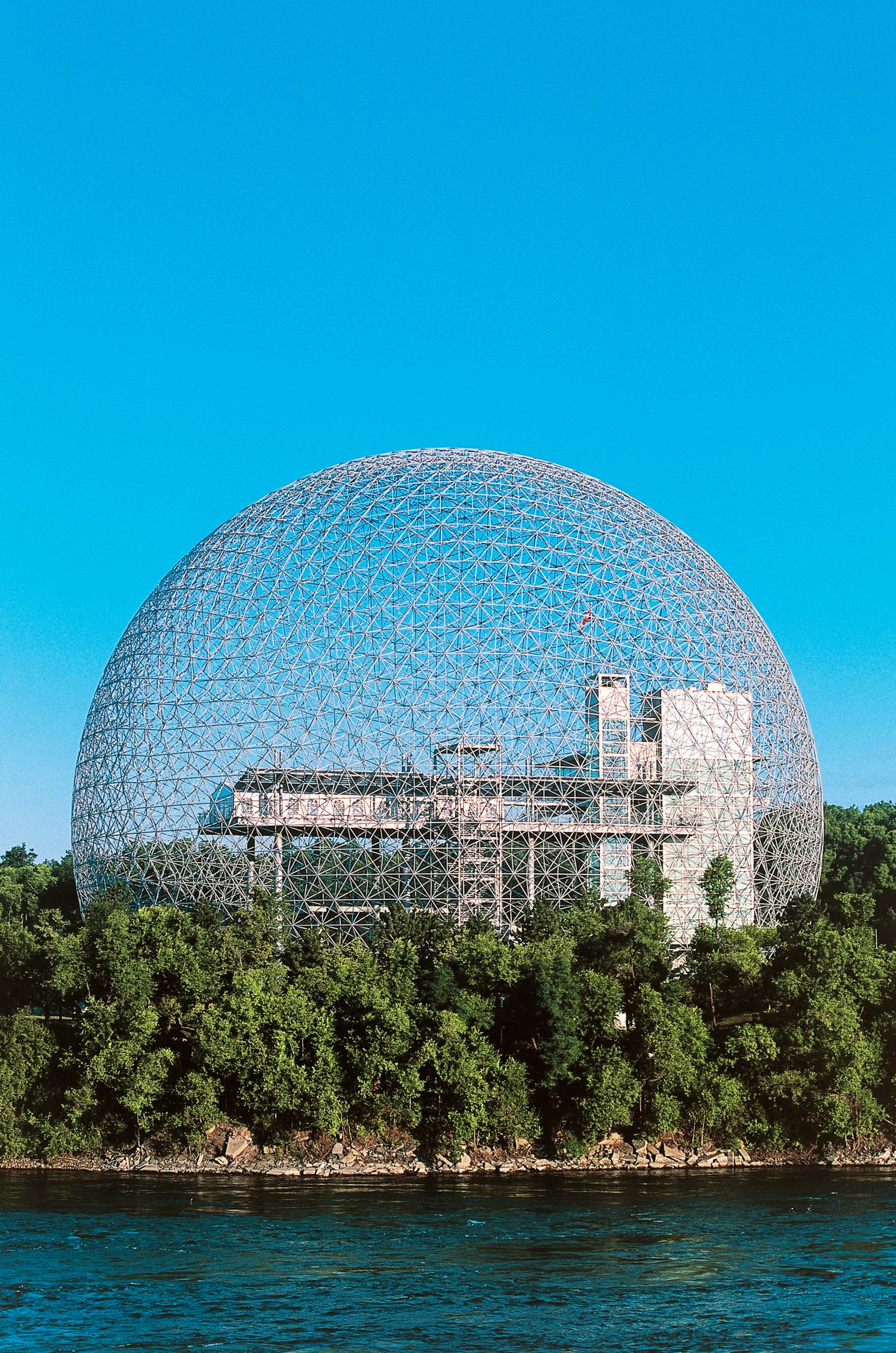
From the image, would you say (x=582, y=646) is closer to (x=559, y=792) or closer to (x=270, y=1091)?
(x=559, y=792)

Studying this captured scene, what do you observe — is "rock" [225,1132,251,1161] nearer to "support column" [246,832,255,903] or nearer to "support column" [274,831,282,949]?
"support column" [274,831,282,949]

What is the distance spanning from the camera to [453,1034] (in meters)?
33.0

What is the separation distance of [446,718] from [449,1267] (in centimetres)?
2234

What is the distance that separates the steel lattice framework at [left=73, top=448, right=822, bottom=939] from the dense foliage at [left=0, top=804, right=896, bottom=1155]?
5.95 meters

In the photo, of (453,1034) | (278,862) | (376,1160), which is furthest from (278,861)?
(376,1160)

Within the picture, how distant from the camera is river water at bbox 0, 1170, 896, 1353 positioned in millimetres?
18938

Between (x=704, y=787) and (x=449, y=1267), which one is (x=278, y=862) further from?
(x=449, y=1267)

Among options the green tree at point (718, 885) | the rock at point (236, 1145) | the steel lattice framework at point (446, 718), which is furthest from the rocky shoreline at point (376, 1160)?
the steel lattice framework at point (446, 718)

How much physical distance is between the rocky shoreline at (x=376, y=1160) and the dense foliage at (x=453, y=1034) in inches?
17.5

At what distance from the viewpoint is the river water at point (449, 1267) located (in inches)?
746

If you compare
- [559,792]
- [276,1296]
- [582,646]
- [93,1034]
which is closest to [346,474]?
[582,646]

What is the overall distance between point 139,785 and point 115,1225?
2309cm

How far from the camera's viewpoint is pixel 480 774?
43000 millimetres

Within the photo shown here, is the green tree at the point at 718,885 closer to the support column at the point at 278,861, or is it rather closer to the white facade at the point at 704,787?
the white facade at the point at 704,787
